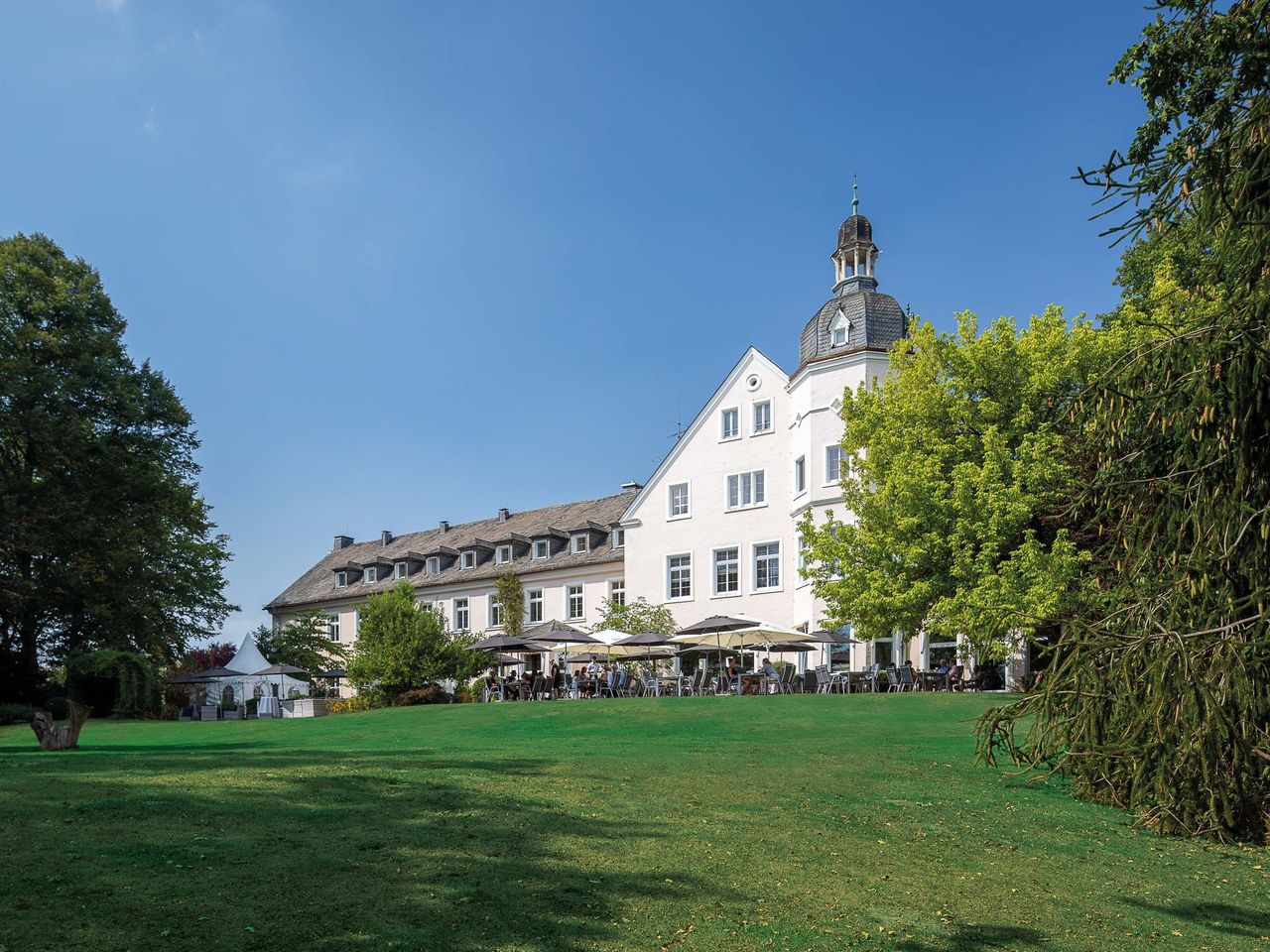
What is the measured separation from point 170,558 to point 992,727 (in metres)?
36.3

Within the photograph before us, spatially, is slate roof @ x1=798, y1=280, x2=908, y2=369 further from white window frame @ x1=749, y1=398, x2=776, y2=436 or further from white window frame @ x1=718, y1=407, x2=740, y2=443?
white window frame @ x1=718, y1=407, x2=740, y2=443

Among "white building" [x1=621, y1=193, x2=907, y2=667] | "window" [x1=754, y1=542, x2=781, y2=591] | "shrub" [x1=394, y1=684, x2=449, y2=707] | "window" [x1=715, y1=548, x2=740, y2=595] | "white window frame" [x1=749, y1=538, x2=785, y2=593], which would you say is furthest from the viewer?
"window" [x1=715, y1=548, x2=740, y2=595]

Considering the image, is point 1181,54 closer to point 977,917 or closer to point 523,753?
point 977,917

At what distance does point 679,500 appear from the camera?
159 feet

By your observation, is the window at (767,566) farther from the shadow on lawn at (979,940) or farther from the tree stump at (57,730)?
the shadow on lawn at (979,940)

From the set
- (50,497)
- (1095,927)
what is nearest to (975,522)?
(1095,927)

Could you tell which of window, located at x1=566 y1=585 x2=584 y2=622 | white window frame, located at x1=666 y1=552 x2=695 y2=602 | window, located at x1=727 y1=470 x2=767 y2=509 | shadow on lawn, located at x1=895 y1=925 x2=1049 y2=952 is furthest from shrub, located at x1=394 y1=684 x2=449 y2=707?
shadow on lawn, located at x1=895 y1=925 x2=1049 y2=952

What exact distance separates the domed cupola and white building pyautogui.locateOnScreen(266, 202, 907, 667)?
6 centimetres

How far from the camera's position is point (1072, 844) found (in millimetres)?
9375

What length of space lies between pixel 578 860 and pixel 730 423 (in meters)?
40.3

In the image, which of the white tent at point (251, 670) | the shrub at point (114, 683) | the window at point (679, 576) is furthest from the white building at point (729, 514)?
the shrub at point (114, 683)

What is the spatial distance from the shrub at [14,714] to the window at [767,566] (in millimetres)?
26717

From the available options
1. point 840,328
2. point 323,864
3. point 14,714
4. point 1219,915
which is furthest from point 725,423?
point 323,864

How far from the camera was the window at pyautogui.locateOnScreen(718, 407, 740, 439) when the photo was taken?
46750 millimetres
